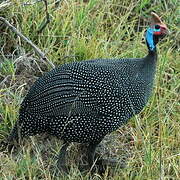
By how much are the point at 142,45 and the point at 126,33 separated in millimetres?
316

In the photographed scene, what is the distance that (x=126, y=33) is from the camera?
4891 millimetres

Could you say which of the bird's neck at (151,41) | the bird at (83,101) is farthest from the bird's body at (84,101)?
the bird's neck at (151,41)

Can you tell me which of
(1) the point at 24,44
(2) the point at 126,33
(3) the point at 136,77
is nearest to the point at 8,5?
(1) the point at 24,44

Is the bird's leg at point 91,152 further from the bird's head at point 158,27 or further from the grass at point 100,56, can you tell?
the bird's head at point 158,27

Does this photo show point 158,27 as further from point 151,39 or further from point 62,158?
point 62,158

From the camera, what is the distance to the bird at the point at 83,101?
3.47m

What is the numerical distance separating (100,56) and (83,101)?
0.97 m

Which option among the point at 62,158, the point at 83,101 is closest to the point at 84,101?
the point at 83,101

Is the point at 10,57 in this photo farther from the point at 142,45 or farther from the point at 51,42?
the point at 142,45

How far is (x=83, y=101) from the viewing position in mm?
3463

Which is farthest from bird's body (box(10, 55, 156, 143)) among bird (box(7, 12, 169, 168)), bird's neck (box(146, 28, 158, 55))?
bird's neck (box(146, 28, 158, 55))

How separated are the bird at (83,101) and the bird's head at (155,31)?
22 cm

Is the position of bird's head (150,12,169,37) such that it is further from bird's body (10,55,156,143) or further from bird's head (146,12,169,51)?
bird's body (10,55,156,143)

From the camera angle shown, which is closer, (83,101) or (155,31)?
(83,101)
